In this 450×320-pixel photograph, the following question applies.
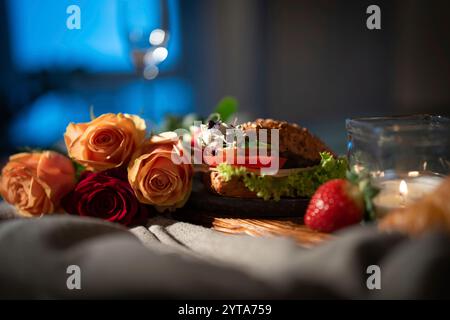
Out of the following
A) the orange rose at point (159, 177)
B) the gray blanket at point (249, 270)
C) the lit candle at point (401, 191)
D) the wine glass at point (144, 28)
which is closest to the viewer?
the gray blanket at point (249, 270)

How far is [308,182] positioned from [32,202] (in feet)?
1.77

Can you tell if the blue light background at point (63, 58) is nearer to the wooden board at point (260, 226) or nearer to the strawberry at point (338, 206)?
the wooden board at point (260, 226)

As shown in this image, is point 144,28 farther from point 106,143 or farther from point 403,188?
point 403,188

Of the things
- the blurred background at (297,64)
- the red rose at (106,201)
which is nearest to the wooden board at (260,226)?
the red rose at (106,201)

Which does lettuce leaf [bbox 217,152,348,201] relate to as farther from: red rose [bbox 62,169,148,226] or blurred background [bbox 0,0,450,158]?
blurred background [bbox 0,0,450,158]

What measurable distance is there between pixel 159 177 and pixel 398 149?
0.46 m

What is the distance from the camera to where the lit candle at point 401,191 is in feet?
2.84

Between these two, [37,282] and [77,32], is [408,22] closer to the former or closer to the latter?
[77,32]

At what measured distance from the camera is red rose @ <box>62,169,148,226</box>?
1.14m

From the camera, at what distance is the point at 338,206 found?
87cm

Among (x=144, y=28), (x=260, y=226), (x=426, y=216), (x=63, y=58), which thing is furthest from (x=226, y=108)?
(x=63, y=58)

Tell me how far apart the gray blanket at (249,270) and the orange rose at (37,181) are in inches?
14.3

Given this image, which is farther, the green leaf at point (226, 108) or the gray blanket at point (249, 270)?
the green leaf at point (226, 108)

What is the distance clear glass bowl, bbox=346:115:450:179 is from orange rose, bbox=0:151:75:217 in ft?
1.87
